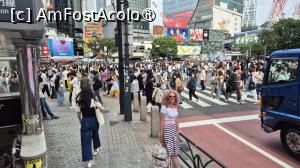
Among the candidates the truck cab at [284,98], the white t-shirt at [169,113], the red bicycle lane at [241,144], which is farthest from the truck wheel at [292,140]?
the white t-shirt at [169,113]

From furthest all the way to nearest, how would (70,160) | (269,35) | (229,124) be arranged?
1. (269,35)
2. (229,124)
3. (70,160)

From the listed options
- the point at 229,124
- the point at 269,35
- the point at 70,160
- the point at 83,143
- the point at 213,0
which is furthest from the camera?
the point at 213,0

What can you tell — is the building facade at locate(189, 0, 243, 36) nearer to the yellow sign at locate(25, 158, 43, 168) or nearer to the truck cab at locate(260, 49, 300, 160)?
the truck cab at locate(260, 49, 300, 160)

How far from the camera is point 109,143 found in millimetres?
6762

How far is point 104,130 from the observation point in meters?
8.04

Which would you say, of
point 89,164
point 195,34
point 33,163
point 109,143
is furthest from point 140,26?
point 33,163

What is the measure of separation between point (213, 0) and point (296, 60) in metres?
134

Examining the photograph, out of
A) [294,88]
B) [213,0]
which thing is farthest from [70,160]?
[213,0]

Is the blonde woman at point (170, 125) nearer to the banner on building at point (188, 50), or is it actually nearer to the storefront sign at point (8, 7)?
the storefront sign at point (8, 7)

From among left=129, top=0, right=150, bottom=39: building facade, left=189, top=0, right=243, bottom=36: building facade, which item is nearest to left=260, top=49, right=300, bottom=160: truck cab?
left=129, top=0, right=150, bottom=39: building facade

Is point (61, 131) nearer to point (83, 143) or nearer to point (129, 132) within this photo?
point (129, 132)

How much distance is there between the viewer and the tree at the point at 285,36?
1487 inches

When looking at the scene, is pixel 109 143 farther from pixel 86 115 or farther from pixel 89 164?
pixel 86 115

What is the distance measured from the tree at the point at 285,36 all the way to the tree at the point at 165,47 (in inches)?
1411
